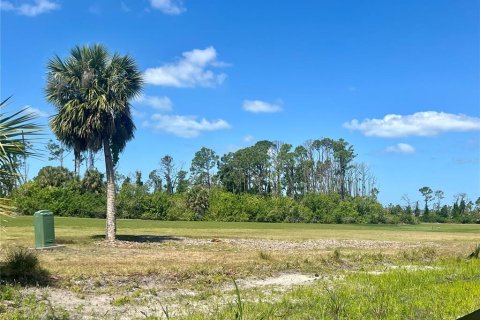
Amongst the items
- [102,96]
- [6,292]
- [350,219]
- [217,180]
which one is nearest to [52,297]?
[6,292]

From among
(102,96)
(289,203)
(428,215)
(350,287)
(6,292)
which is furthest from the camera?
(428,215)

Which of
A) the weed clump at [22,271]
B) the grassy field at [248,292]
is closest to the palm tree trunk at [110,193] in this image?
the grassy field at [248,292]

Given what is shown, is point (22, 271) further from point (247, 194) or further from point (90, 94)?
point (247, 194)

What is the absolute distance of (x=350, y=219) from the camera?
99.8 metres

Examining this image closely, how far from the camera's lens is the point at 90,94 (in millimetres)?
26516

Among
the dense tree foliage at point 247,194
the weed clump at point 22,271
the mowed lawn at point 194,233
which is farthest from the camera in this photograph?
the dense tree foliage at point 247,194

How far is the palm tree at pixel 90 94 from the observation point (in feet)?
87.0

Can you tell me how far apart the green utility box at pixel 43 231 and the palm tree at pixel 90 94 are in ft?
21.1

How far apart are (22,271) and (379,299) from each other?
22.7ft

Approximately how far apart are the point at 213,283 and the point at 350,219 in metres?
90.5

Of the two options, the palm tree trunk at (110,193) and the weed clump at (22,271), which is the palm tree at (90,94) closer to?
the palm tree trunk at (110,193)

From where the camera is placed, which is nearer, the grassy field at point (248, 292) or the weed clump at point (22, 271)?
the grassy field at point (248, 292)

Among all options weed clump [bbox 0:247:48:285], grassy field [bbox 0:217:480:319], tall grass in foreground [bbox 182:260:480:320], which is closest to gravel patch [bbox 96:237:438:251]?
grassy field [bbox 0:217:480:319]

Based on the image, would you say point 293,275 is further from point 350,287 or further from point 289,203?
point 289,203
